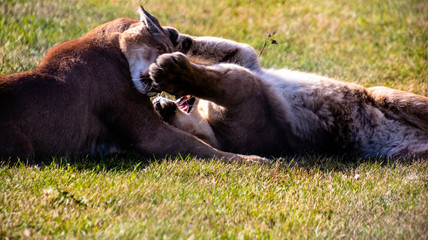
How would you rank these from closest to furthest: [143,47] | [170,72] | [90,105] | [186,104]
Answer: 1. [170,72]
2. [90,105]
3. [143,47]
4. [186,104]

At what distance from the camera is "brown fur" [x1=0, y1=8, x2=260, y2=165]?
4.20 m

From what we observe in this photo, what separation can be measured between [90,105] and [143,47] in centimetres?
73

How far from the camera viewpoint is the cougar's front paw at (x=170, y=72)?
14.3ft

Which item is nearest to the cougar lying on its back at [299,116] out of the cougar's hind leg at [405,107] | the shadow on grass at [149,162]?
the cougar's hind leg at [405,107]

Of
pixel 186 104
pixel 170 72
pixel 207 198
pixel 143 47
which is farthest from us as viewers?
pixel 186 104

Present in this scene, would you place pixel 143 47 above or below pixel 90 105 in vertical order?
above

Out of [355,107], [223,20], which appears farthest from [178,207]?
[223,20]

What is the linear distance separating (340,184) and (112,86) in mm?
2092

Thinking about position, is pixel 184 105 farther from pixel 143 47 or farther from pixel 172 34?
pixel 143 47

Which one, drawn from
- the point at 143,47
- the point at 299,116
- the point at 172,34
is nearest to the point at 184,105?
the point at 172,34

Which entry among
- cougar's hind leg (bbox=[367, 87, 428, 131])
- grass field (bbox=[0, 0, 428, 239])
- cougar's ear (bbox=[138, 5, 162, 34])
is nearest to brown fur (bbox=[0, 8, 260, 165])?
cougar's ear (bbox=[138, 5, 162, 34])

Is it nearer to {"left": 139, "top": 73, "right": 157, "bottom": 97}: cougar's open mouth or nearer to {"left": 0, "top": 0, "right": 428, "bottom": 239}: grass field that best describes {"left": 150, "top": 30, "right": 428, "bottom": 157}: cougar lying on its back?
{"left": 0, "top": 0, "right": 428, "bottom": 239}: grass field

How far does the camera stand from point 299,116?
17.0 feet

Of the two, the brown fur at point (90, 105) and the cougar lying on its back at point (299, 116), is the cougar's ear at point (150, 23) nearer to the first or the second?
the brown fur at point (90, 105)
